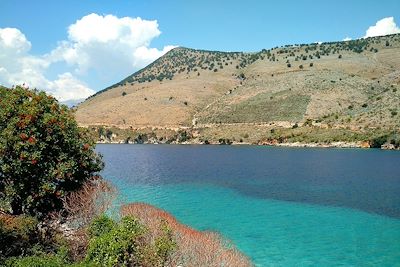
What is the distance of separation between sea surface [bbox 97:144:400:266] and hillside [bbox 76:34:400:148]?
36.3 meters

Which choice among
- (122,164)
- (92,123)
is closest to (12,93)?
(122,164)

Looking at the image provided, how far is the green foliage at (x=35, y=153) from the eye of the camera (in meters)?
27.1

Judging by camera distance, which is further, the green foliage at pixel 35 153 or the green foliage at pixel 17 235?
the green foliage at pixel 35 153

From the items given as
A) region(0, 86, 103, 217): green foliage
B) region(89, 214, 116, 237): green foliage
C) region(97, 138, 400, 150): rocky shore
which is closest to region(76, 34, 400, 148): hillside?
region(97, 138, 400, 150): rocky shore

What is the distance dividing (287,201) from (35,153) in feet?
104

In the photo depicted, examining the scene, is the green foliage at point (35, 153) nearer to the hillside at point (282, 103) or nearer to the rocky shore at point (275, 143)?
the rocky shore at point (275, 143)

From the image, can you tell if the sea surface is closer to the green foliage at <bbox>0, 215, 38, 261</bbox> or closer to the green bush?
the green foliage at <bbox>0, 215, 38, 261</bbox>

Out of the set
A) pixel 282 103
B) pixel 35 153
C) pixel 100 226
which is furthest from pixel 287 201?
pixel 282 103

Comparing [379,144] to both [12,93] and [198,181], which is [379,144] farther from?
[12,93]

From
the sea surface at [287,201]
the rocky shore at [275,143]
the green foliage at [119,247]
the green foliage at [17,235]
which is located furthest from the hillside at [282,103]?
the green foliage at [119,247]

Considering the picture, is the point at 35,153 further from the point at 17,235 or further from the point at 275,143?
the point at 275,143

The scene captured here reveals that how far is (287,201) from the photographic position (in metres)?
49.3

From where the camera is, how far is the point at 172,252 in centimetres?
2047

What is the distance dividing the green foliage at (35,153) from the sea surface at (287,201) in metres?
6.86
